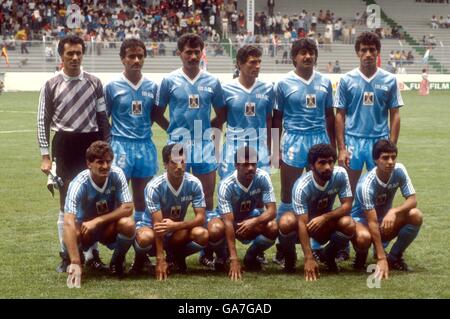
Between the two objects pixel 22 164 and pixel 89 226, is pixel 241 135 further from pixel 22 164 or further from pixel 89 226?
pixel 22 164

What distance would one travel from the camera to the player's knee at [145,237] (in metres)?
5.81

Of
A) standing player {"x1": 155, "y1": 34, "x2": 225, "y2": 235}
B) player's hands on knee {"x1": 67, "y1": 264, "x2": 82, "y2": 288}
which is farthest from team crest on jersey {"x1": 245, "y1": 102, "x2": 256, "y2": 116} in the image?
player's hands on knee {"x1": 67, "y1": 264, "x2": 82, "y2": 288}

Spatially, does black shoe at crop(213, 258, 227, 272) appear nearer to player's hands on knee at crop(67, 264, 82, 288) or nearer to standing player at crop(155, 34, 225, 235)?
standing player at crop(155, 34, 225, 235)

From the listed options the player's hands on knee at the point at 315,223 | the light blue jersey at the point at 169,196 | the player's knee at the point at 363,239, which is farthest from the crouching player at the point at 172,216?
Result: the player's knee at the point at 363,239

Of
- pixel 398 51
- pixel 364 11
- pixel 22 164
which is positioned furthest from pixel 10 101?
pixel 364 11

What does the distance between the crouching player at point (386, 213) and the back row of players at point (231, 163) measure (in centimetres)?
1

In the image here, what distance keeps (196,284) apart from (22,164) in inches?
293

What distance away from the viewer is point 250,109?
6.59 m

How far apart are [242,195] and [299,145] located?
80cm

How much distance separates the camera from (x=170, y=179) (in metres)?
5.93

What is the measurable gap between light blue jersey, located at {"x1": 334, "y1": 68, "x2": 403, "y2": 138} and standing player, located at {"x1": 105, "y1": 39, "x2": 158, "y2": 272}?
1.60 metres

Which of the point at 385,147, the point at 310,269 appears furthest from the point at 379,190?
the point at 310,269

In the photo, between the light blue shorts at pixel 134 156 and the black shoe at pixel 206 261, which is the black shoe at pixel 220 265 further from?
the light blue shorts at pixel 134 156

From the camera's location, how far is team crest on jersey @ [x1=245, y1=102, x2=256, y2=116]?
21.6 feet
